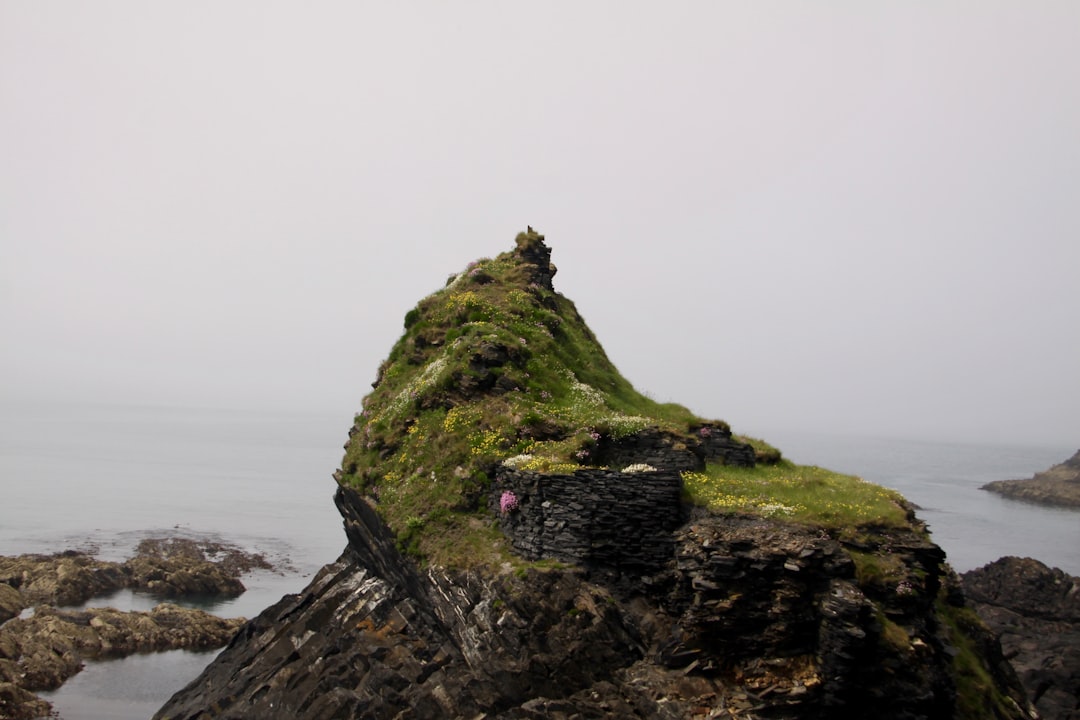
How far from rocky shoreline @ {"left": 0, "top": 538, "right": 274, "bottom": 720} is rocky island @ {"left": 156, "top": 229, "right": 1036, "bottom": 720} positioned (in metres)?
17.3

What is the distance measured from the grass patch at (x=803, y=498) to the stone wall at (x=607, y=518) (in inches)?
55.3

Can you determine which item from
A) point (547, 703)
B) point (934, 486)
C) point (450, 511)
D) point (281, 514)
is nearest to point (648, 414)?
point (450, 511)

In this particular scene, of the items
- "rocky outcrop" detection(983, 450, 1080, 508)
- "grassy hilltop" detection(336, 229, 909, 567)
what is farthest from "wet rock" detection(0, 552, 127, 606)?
"rocky outcrop" detection(983, 450, 1080, 508)

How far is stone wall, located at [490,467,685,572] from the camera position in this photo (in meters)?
22.6

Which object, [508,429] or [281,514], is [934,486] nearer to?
[281,514]

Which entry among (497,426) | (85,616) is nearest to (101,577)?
(85,616)

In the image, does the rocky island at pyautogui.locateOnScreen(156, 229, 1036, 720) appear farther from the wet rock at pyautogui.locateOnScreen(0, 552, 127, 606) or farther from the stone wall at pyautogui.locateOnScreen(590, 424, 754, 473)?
the wet rock at pyautogui.locateOnScreen(0, 552, 127, 606)

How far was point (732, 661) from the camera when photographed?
1980 centimetres

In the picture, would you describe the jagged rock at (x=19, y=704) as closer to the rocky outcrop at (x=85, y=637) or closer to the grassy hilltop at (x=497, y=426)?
the rocky outcrop at (x=85, y=637)

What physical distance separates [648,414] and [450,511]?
1114cm

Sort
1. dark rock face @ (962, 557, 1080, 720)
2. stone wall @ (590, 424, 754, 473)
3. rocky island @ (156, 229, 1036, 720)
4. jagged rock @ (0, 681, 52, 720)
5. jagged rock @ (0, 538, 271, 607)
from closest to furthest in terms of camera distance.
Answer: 1. rocky island @ (156, 229, 1036, 720)
2. stone wall @ (590, 424, 754, 473)
3. jagged rock @ (0, 681, 52, 720)
4. dark rock face @ (962, 557, 1080, 720)
5. jagged rock @ (0, 538, 271, 607)

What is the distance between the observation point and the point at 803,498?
23.9 m

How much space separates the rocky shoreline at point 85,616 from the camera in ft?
134

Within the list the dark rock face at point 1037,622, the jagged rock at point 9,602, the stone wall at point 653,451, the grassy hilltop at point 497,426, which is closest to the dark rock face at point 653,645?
the grassy hilltop at point 497,426
